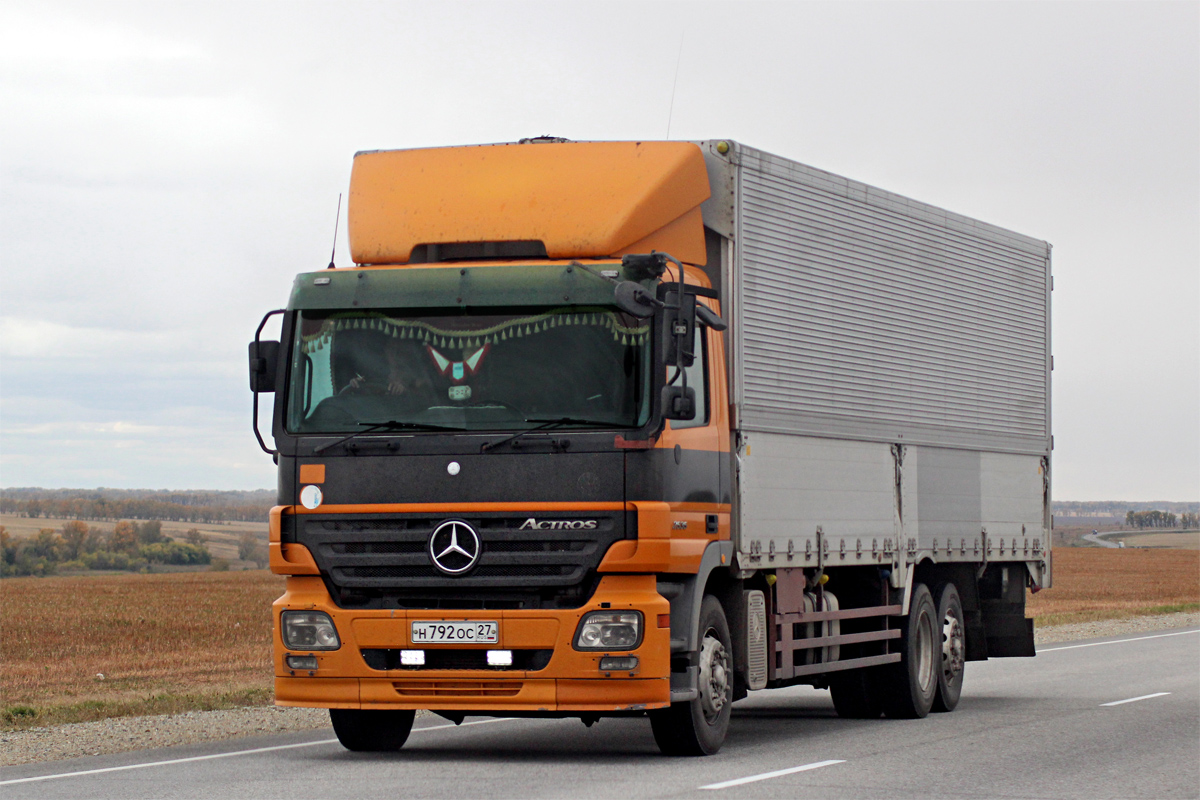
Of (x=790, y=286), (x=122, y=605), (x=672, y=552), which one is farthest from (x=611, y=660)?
(x=122, y=605)

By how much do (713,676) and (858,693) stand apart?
157 inches

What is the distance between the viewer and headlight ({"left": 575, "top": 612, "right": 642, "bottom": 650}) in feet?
34.6

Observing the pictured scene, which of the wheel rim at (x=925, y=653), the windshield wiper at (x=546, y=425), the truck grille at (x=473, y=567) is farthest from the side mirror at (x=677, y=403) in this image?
the wheel rim at (x=925, y=653)

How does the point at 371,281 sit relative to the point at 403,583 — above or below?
above

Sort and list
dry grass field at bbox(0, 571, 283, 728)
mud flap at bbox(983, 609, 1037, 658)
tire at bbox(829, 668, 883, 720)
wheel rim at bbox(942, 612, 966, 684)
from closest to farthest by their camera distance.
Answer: tire at bbox(829, 668, 883, 720) → wheel rim at bbox(942, 612, 966, 684) → mud flap at bbox(983, 609, 1037, 658) → dry grass field at bbox(0, 571, 283, 728)

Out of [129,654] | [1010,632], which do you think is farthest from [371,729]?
[129,654]

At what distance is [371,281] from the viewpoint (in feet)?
36.3

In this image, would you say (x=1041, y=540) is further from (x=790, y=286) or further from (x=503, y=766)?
(x=503, y=766)

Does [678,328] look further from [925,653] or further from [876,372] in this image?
[925,653]

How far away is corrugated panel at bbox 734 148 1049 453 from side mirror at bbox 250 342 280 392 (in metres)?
3.10

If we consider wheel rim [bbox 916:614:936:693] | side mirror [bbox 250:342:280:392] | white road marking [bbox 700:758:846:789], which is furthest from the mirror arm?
wheel rim [bbox 916:614:936:693]

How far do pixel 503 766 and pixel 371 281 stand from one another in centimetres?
313

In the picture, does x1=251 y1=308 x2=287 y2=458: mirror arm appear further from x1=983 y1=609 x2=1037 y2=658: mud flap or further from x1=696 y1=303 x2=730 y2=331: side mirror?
x1=983 y1=609 x2=1037 y2=658: mud flap

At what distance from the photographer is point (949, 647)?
15969 millimetres
